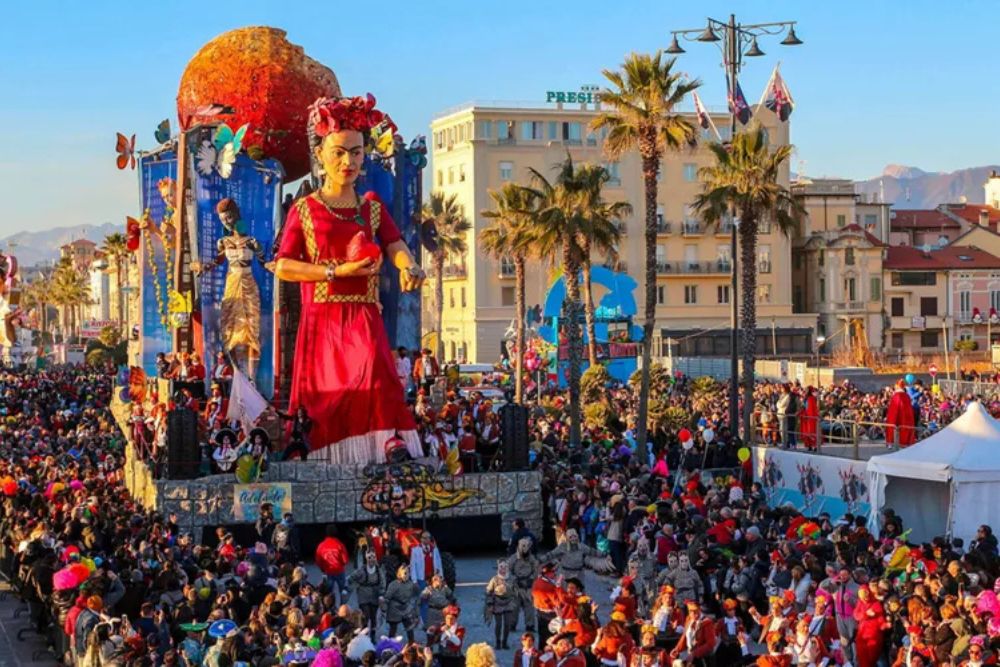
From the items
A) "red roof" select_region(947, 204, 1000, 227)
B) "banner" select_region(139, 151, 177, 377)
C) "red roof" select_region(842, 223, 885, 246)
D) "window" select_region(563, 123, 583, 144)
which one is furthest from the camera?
"red roof" select_region(947, 204, 1000, 227)

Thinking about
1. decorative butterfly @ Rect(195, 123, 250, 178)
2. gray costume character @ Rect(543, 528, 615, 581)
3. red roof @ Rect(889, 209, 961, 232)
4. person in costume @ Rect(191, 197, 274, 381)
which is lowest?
gray costume character @ Rect(543, 528, 615, 581)

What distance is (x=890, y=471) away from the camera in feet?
70.6

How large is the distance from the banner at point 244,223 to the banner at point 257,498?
729cm

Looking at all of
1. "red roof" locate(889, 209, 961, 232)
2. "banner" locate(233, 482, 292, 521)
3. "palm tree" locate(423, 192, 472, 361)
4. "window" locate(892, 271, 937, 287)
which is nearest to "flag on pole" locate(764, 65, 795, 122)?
"banner" locate(233, 482, 292, 521)

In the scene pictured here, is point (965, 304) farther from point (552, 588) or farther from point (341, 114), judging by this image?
point (552, 588)

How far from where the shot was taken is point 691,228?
78875mm

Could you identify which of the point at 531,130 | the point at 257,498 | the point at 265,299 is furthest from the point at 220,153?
the point at 531,130

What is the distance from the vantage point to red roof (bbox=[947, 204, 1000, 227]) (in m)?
94.8

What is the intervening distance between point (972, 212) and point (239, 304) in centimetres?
7380

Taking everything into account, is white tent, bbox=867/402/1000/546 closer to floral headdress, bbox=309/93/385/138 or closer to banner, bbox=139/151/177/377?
floral headdress, bbox=309/93/385/138

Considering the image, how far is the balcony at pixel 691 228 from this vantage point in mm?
78750

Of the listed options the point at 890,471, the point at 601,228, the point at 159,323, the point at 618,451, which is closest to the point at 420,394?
the point at 618,451

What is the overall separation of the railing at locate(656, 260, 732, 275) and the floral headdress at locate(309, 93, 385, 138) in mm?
54773

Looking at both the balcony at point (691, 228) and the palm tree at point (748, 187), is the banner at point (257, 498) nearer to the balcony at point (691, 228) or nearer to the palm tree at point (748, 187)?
the palm tree at point (748, 187)
